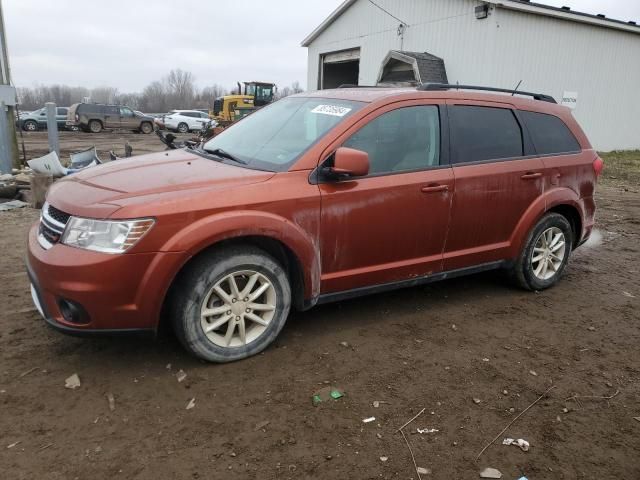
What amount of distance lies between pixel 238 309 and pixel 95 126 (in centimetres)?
2931

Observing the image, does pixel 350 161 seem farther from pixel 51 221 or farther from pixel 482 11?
pixel 482 11

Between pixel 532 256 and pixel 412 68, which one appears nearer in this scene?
pixel 532 256

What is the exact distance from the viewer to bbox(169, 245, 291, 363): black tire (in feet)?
10.0

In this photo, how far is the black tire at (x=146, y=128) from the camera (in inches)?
1198

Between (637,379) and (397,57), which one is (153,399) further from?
(397,57)

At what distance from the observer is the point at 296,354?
3.46m

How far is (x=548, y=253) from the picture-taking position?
15.6ft

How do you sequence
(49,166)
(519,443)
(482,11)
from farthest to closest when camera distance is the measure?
1. (482,11)
2. (49,166)
3. (519,443)

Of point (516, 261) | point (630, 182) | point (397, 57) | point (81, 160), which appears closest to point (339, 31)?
point (397, 57)

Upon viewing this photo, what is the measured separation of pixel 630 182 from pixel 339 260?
1185 centimetres

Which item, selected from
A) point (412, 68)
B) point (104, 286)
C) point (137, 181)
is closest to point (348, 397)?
point (104, 286)

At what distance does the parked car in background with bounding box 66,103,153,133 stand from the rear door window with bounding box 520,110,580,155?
28359 mm

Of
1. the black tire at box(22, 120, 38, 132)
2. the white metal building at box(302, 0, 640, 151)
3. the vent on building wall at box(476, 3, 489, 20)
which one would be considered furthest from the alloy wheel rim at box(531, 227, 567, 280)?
the black tire at box(22, 120, 38, 132)

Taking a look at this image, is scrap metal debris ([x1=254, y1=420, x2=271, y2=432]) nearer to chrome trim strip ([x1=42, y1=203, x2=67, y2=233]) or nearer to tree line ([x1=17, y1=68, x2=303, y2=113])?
chrome trim strip ([x1=42, y1=203, x2=67, y2=233])
